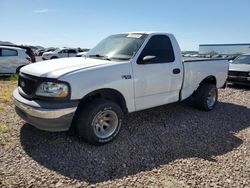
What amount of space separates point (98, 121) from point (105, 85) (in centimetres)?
63

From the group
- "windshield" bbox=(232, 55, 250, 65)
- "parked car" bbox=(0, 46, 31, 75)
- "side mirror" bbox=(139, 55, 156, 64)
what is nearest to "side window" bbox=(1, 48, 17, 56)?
"parked car" bbox=(0, 46, 31, 75)

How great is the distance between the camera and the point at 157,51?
494 centimetres

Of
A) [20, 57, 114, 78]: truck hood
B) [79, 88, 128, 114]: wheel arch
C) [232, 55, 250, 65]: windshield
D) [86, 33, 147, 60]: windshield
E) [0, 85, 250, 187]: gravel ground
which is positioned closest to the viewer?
[0, 85, 250, 187]: gravel ground

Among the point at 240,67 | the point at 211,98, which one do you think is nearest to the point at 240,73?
the point at 240,67

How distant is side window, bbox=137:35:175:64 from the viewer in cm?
452

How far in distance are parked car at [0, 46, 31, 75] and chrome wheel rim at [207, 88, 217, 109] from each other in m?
9.45

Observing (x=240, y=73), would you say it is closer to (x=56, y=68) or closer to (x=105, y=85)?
(x=105, y=85)

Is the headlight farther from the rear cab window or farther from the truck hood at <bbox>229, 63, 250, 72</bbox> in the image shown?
the rear cab window

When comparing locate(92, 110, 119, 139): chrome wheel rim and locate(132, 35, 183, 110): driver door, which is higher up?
locate(132, 35, 183, 110): driver door

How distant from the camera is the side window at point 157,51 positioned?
452cm

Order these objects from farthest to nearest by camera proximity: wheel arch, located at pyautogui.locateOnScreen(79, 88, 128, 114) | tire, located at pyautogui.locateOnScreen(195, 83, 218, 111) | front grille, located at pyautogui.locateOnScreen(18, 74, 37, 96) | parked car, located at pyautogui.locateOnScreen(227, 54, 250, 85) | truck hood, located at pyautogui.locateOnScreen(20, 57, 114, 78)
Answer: parked car, located at pyautogui.locateOnScreen(227, 54, 250, 85) → tire, located at pyautogui.locateOnScreen(195, 83, 218, 111) → wheel arch, located at pyautogui.locateOnScreen(79, 88, 128, 114) → front grille, located at pyautogui.locateOnScreen(18, 74, 37, 96) → truck hood, located at pyautogui.locateOnScreen(20, 57, 114, 78)

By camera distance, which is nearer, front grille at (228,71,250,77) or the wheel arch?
the wheel arch

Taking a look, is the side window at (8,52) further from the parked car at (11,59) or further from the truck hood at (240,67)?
the truck hood at (240,67)

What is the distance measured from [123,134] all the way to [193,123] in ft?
5.86
